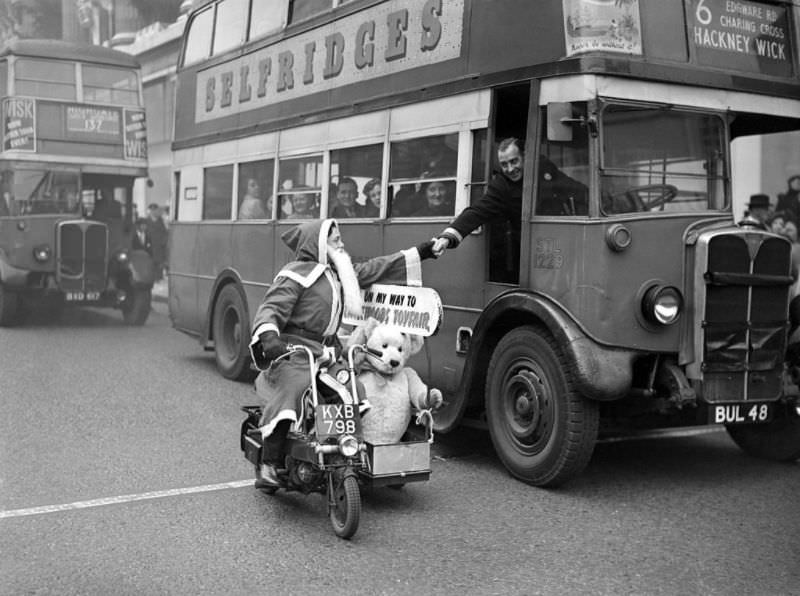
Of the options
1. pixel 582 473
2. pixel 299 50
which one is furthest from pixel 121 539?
pixel 299 50

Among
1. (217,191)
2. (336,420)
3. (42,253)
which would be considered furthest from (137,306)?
(336,420)

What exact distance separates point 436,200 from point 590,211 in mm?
1602

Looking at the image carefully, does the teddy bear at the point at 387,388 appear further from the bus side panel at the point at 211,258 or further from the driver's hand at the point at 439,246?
the bus side panel at the point at 211,258

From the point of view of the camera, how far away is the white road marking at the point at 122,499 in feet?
18.2

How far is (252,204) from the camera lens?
10.4 metres

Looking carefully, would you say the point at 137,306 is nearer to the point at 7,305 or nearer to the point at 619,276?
the point at 7,305

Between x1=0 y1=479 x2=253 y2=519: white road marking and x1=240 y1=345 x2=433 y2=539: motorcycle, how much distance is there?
Result: 1.67 feet

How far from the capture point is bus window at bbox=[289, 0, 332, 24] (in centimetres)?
893

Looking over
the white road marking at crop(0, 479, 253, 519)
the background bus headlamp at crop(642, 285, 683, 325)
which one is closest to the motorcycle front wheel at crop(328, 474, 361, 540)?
the white road marking at crop(0, 479, 253, 519)

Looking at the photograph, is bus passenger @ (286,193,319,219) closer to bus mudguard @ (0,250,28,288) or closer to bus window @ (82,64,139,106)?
bus mudguard @ (0,250,28,288)

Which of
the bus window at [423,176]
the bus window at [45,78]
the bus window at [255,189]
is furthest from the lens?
the bus window at [45,78]

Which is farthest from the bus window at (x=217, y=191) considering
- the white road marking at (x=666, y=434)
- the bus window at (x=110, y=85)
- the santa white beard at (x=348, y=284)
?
the bus window at (x=110, y=85)

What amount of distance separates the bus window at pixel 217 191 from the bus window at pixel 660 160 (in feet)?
18.9

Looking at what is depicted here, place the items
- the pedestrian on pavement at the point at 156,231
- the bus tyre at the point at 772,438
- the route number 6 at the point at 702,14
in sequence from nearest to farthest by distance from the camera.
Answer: the route number 6 at the point at 702,14 → the bus tyre at the point at 772,438 → the pedestrian on pavement at the point at 156,231
